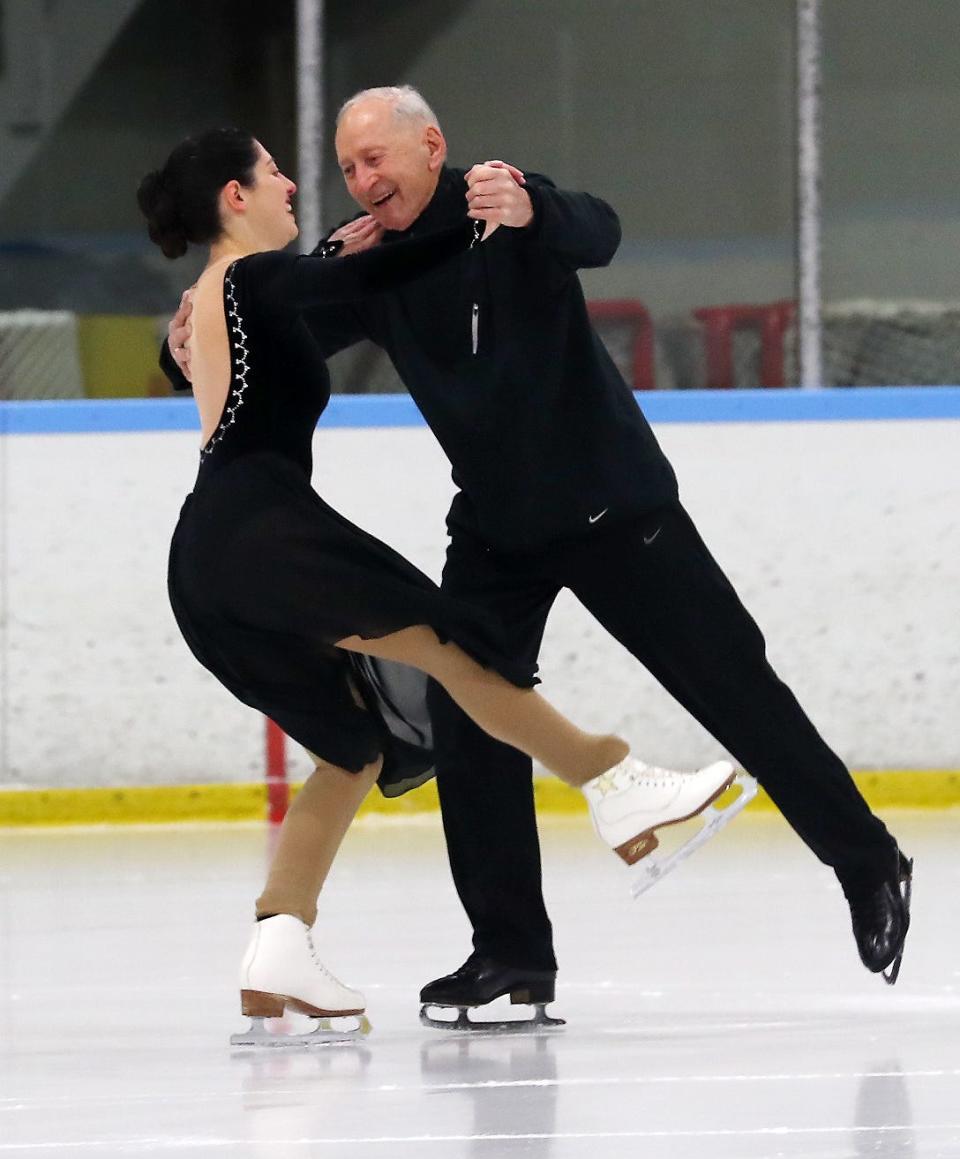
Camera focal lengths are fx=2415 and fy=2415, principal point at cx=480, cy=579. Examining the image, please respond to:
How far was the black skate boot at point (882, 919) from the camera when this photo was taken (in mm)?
3340

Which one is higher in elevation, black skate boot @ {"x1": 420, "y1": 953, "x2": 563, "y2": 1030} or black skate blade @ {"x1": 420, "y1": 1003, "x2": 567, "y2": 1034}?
black skate boot @ {"x1": 420, "y1": 953, "x2": 563, "y2": 1030}

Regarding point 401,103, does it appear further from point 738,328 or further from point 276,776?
point 738,328

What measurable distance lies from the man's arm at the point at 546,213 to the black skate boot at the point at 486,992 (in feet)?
3.30

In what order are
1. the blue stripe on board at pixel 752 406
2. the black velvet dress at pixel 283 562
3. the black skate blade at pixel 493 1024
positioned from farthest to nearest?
1. the blue stripe on board at pixel 752 406
2. the black skate blade at pixel 493 1024
3. the black velvet dress at pixel 283 562

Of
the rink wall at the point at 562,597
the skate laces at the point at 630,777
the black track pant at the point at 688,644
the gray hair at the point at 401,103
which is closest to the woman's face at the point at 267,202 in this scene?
the gray hair at the point at 401,103

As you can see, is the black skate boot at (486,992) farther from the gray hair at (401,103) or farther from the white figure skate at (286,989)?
the gray hair at (401,103)

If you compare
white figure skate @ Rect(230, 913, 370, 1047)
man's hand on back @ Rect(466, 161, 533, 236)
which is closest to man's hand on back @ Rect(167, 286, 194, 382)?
man's hand on back @ Rect(466, 161, 533, 236)

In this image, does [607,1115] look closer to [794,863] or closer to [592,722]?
[794,863]

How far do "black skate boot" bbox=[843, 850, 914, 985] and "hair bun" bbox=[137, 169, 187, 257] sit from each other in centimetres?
130

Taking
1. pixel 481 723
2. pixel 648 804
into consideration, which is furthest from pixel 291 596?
pixel 648 804

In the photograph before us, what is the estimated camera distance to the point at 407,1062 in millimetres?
3168

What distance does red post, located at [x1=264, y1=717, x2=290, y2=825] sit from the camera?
19.1 feet

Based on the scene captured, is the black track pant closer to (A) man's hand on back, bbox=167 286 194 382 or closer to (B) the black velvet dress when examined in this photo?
(B) the black velvet dress

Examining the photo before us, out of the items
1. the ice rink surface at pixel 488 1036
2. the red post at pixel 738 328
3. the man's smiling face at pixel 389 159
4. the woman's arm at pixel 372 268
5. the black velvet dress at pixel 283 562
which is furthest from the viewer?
the red post at pixel 738 328
